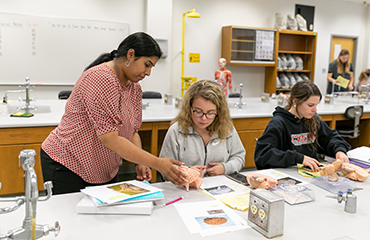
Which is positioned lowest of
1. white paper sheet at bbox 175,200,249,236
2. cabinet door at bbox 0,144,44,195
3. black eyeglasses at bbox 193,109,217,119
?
cabinet door at bbox 0,144,44,195

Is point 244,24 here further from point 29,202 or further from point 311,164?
point 29,202

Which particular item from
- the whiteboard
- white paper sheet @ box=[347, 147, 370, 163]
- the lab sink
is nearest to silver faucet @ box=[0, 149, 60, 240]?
white paper sheet @ box=[347, 147, 370, 163]

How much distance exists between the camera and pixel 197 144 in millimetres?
1838

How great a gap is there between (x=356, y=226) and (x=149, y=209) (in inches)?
29.0

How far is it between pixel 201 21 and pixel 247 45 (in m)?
0.99

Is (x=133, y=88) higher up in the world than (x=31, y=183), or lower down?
higher up

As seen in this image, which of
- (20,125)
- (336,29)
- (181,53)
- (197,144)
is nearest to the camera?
(197,144)

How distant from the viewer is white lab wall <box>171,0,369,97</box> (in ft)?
20.3

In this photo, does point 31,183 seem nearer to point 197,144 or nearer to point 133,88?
point 133,88

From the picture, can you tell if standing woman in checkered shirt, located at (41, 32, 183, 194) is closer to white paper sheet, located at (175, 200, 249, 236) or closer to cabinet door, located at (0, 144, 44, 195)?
white paper sheet, located at (175, 200, 249, 236)

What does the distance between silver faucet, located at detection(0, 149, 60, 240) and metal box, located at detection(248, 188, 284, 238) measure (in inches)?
25.1

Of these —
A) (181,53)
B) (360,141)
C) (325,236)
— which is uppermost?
(181,53)

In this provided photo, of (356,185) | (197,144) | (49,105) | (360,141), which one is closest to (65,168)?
(197,144)

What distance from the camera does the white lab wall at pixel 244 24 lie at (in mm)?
6176
